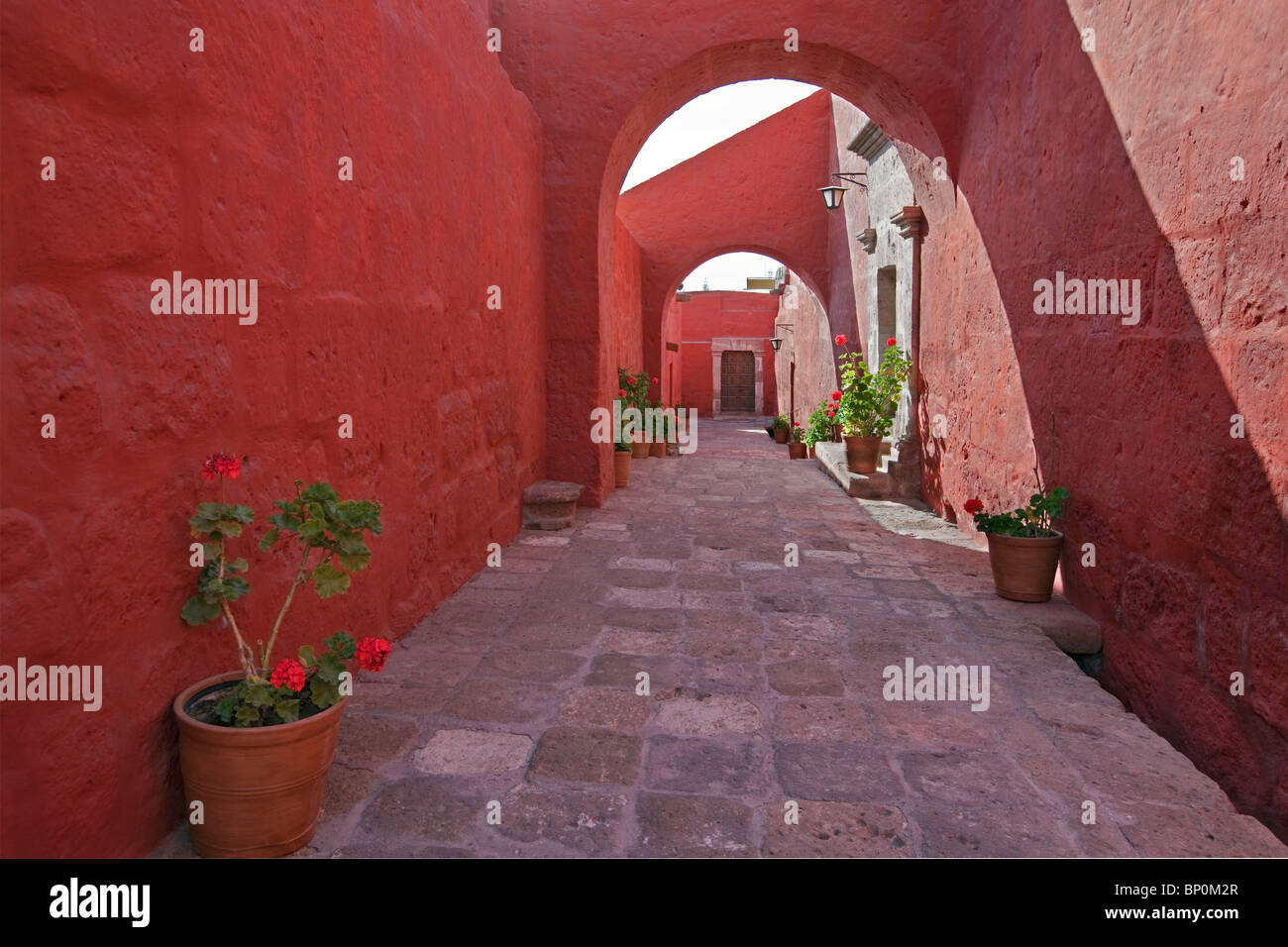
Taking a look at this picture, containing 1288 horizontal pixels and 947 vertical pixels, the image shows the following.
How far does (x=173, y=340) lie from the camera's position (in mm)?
2066

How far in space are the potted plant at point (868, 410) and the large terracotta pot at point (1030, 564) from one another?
3818 millimetres

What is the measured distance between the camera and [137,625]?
6.30 ft

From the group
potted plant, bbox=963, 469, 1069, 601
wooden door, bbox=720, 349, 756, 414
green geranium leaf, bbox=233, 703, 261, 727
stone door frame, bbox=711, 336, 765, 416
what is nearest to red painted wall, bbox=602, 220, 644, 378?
potted plant, bbox=963, 469, 1069, 601

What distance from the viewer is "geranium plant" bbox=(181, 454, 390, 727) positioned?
1961mm

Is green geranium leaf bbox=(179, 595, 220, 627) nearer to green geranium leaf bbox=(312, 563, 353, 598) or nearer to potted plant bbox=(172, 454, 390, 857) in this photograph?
potted plant bbox=(172, 454, 390, 857)

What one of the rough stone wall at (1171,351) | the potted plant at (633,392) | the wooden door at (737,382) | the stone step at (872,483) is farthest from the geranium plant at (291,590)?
the wooden door at (737,382)

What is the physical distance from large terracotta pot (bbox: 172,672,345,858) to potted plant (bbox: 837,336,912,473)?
21.6ft

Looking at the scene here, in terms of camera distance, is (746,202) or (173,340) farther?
(746,202)

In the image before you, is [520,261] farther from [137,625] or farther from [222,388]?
[137,625]

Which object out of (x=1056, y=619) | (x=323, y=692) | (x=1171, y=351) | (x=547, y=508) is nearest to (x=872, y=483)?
(x=547, y=508)

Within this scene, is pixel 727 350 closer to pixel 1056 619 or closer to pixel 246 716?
pixel 1056 619

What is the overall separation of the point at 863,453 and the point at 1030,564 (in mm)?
3913

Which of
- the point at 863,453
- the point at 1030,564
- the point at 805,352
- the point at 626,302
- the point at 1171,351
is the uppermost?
the point at 626,302

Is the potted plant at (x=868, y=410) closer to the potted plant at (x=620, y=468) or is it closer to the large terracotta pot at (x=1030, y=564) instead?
the potted plant at (x=620, y=468)
